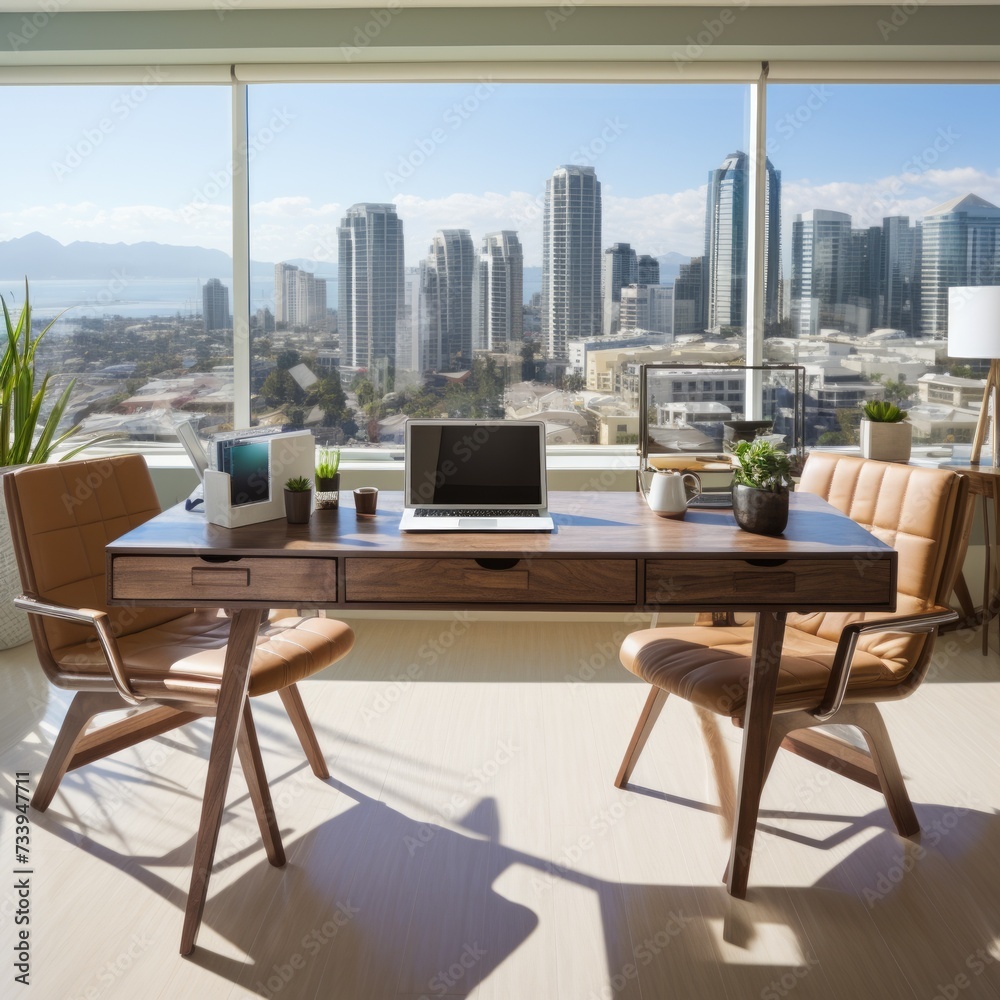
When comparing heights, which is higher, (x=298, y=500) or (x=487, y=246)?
(x=487, y=246)

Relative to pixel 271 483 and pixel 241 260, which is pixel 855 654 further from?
pixel 241 260

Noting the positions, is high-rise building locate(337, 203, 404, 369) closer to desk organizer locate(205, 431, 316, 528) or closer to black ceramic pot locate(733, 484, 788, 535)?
desk organizer locate(205, 431, 316, 528)

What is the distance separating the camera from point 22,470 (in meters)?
2.34

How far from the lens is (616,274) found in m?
4.24

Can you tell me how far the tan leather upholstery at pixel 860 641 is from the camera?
2.17 meters

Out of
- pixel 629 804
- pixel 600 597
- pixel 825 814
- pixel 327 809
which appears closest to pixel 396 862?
pixel 327 809

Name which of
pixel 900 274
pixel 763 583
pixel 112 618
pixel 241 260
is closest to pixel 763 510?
pixel 763 583

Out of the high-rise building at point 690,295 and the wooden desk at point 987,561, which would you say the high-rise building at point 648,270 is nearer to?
the high-rise building at point 690,295

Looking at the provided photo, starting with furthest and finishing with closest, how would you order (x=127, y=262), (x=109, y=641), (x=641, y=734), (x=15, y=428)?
(x=127, y=262) < (x=15, y=428) < (x=641, y=734) < (x=109, y=641)

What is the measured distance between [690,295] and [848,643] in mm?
2487

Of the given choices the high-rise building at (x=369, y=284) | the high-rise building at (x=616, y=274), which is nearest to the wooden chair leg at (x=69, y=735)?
the high-rise building at (x=369, y=284)

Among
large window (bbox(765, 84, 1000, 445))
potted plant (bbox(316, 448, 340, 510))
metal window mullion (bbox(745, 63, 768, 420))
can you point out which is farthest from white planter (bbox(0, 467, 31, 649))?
large window (bbox(765, 84, 1000, 445))

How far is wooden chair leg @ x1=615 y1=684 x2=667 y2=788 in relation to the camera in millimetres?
2561

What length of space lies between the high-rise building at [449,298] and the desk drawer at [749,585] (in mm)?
2463
